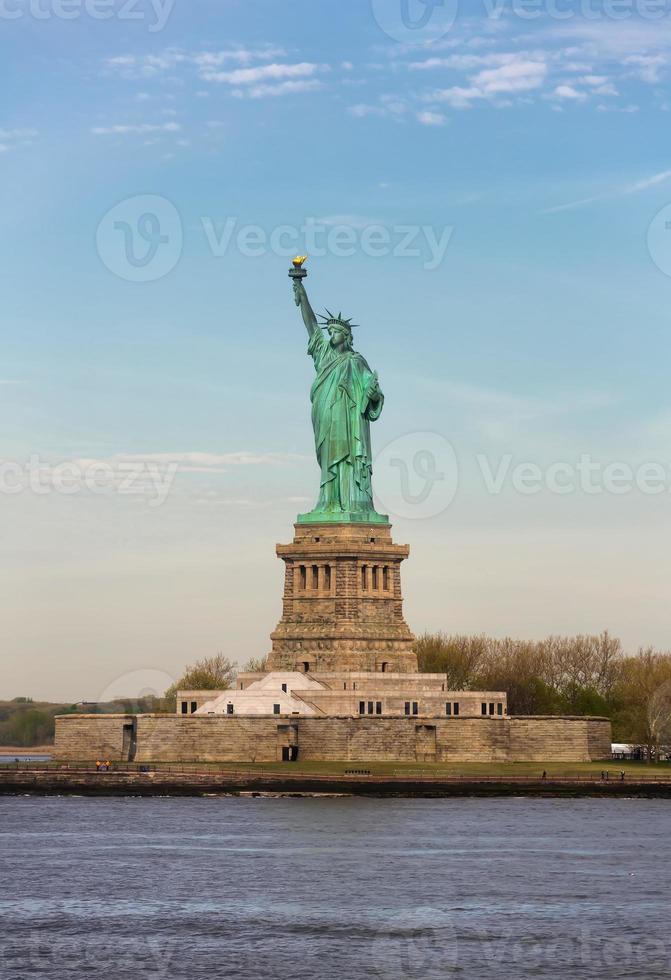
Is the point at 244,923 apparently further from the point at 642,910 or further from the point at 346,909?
the point at 642,910

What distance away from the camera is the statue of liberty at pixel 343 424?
374 ft

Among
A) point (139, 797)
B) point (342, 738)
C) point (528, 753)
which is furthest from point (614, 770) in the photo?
point (139, 797)

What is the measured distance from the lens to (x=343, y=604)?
110875 millimetres

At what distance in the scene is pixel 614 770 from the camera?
10594 cm

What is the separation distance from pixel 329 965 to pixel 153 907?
10063 mm

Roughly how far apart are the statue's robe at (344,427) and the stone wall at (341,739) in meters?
14.0

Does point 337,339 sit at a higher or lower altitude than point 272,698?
higher

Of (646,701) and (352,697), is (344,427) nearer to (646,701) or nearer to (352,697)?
(352,697)

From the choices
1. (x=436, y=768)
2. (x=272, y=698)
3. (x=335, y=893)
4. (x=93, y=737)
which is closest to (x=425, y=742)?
(x=436, y=768)

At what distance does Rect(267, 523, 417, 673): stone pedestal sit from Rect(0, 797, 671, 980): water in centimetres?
1854

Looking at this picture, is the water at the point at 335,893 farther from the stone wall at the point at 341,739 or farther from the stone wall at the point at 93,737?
the stone wall at the point at 93,737

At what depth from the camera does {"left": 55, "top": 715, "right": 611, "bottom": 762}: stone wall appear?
10512 cm

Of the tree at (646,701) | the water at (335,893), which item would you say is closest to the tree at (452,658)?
the tree at (646,701)

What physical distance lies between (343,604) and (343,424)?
10.4 metres
